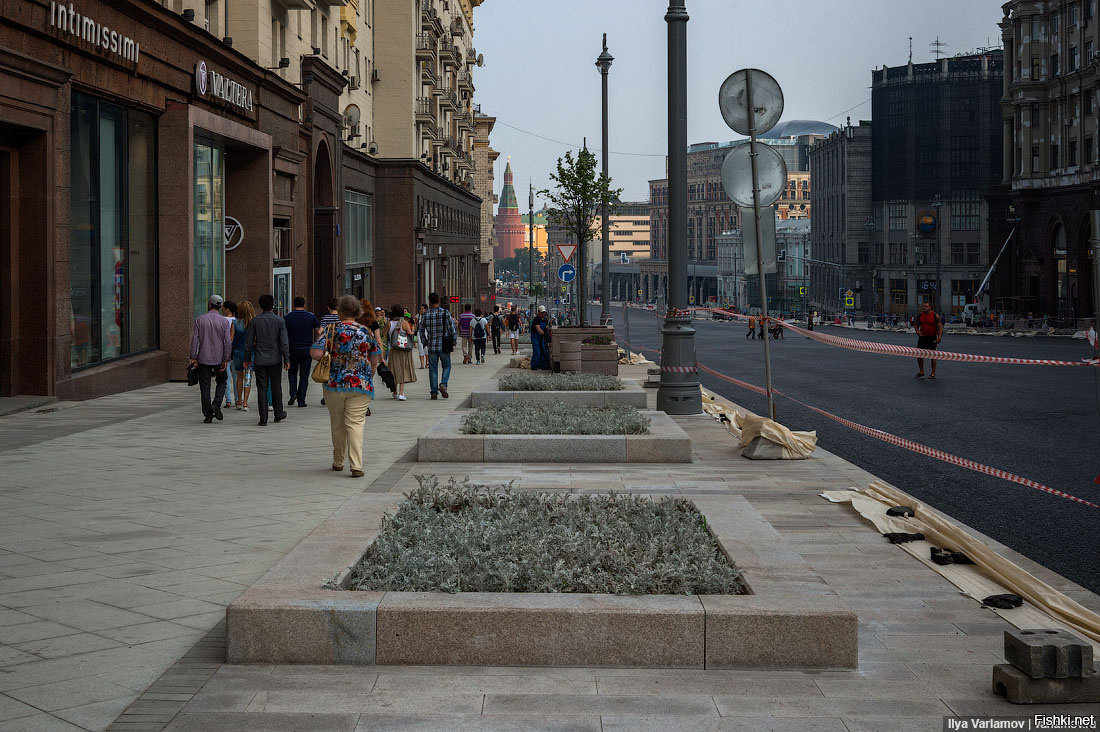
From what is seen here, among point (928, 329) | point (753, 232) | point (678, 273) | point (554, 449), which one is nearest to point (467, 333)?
point (928, 329)

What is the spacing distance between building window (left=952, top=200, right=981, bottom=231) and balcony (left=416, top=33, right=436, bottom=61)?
71.8 m

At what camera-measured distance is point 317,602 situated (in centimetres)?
542

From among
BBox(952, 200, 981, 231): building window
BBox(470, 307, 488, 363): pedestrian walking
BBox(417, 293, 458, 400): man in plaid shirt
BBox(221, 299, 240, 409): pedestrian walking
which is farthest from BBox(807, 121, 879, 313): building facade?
BBox(221, 299, 240, 409): pedestrian walking

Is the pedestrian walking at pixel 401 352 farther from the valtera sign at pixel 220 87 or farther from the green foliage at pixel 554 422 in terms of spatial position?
the valtera sign at pixel 220 87

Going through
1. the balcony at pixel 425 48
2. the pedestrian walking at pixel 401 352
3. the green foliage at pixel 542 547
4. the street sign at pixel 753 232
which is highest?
the balcony at pixel 425 48

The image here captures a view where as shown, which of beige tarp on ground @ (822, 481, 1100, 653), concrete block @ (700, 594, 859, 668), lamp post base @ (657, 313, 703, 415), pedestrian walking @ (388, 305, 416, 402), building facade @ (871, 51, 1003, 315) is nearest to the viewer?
concrete block @ (700, 594, 859, 668)

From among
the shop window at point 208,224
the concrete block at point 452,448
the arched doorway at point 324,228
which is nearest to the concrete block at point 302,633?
the concrete block at point 452,448

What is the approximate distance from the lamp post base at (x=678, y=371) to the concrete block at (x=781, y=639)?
10972 mm

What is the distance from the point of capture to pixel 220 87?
24.1 m

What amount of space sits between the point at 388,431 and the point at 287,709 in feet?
34.0

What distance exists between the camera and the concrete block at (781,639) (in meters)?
5.33

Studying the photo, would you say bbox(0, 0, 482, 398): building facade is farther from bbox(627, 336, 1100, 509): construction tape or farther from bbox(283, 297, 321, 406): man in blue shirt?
bbox(627, 336, 1100, 509): construction tape

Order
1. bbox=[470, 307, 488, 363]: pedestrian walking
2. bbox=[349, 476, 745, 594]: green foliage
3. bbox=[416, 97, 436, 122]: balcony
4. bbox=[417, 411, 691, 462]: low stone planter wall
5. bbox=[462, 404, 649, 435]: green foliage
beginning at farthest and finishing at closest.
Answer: bbox=[416, 97, 436, 122]: balcony, bbox=[470, 307, 488, 363]: pedestrian walking, bbox=[462, 404, 649, 435]: green foliage, bbox=[417, 411, 691, 462]: low stone planter wall, bbox=[349, 476, 745, 594]: green foliage

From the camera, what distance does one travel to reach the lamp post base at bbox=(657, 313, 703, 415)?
53.6ft
